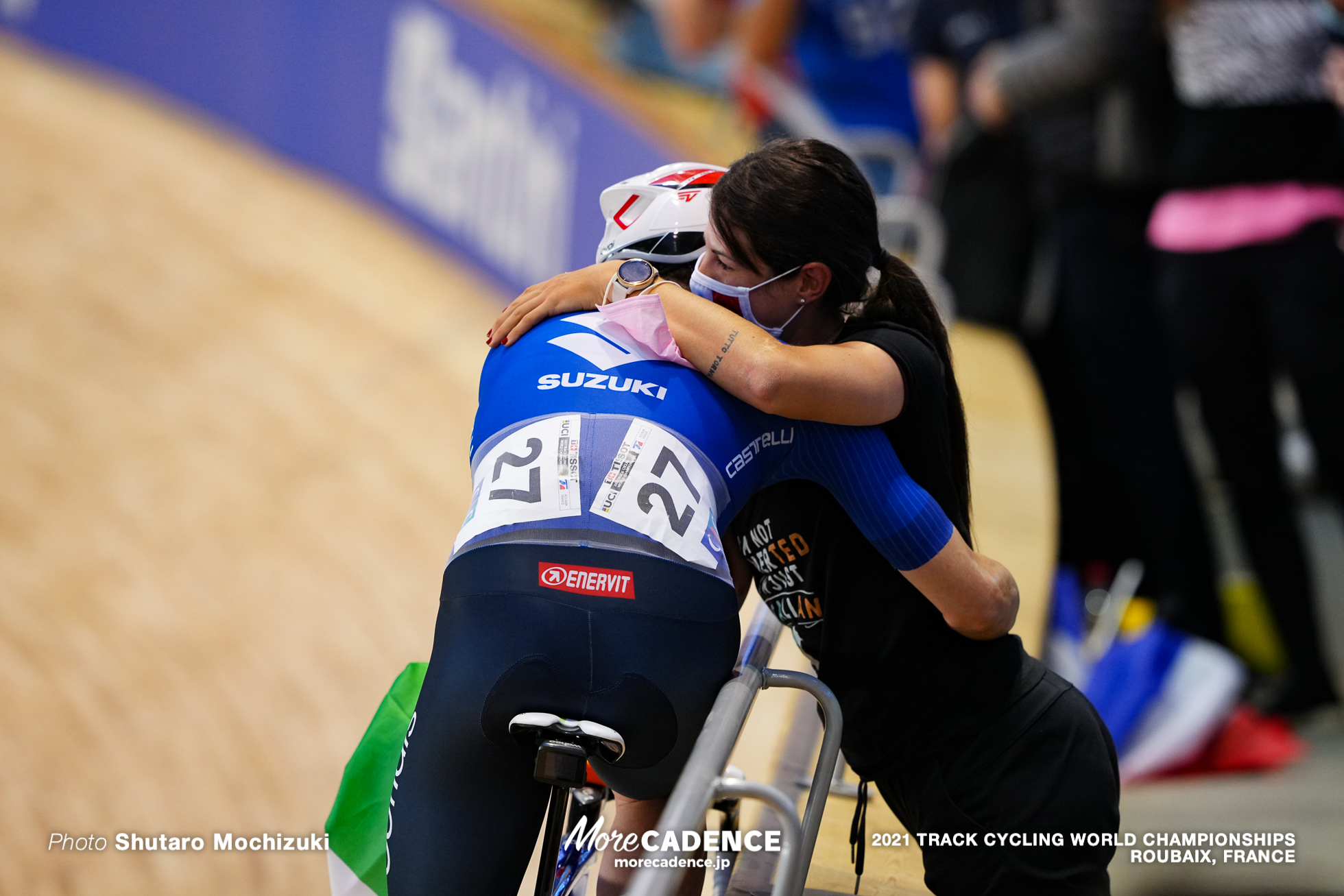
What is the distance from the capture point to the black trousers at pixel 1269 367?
12.5 feet

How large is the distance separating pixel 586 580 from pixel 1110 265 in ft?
11.4

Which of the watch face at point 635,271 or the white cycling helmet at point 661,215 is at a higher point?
the white cycling helmet at point 661,215

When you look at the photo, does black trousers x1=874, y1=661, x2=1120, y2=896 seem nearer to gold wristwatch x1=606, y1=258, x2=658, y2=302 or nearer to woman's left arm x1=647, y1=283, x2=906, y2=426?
woman's left arm x1=647, y1=283, x2=906, y2=426

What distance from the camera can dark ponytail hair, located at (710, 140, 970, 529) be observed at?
4.83 feet

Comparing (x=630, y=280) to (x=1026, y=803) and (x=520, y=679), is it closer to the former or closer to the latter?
(x=520, y=679)

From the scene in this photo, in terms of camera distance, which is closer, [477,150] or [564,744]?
[564,744]

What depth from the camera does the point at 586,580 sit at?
4.55 ft

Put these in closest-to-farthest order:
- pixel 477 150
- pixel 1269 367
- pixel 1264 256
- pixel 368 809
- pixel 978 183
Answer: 1. pixel 368 809
2. pixel 1264 256
3. pixel 1269 367
4. pixel 978 183
5. pixel 477 150

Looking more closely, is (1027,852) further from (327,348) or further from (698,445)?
(327,348)

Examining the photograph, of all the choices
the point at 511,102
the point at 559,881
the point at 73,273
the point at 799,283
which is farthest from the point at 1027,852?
the point at 73,273

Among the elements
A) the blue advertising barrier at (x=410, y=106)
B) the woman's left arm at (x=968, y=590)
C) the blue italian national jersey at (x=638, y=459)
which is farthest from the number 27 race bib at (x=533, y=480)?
the blue advertising barrier at (x=410, y=106)

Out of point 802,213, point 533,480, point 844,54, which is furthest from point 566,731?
point 844,54

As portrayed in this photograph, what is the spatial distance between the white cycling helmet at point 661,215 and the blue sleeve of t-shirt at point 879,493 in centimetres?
33

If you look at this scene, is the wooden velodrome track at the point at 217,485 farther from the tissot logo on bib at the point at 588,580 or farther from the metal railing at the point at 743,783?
the tissot logo on bib at the point at 588,580
